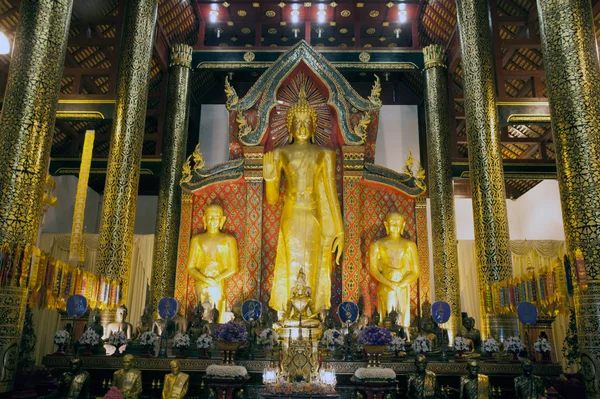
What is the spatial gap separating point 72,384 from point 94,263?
8522 millimetres

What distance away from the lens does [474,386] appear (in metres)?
5.55

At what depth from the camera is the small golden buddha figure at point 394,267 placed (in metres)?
9.38

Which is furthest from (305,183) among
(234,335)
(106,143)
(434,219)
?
(106,143)

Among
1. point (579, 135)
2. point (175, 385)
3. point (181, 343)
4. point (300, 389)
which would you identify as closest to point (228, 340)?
point (175, 385)

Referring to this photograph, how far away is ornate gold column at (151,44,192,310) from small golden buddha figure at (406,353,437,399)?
5.84 metres

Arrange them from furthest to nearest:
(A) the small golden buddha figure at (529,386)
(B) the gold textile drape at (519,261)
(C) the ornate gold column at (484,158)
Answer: (B) the gold textile drape at (519,261)
(C) the ornate gold column at (484,158)
(A) the small golden buddha figure at (529,386)

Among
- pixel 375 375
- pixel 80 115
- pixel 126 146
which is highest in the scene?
pixel 80 115

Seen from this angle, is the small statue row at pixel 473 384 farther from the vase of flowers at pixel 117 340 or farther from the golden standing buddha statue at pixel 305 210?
the vase of flowers at pixel 117 340

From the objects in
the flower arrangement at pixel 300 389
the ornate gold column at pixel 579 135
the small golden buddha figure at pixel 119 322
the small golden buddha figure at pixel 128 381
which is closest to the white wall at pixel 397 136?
the ornate gold column at pixel 579 135

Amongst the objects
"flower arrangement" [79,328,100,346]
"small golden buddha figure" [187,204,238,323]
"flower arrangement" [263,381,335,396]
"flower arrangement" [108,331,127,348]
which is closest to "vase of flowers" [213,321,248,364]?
"flower arrangement" [263,381,335,396]

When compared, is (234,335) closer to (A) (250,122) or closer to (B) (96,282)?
(B) (96,282)

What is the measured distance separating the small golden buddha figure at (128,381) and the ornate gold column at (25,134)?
107 cm

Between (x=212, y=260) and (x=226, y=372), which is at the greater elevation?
(x=212, y=260)

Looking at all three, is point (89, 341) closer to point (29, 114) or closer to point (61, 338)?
point (61, 338)
